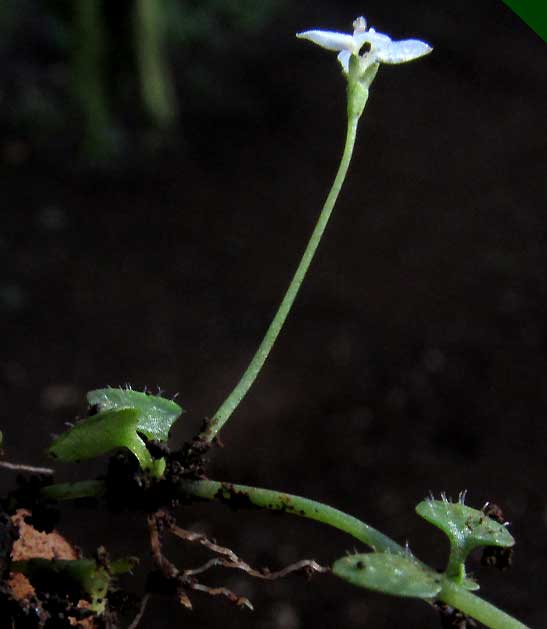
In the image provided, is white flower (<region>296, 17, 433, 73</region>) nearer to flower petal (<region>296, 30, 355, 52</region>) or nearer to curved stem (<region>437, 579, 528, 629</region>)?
flower petal (<region>296, 30, 355, 52</region>)

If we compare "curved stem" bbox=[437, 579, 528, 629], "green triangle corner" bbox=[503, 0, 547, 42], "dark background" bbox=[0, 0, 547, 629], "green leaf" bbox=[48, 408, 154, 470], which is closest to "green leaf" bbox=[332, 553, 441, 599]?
"curved stem" bbox=[437, 579, 528, 629]

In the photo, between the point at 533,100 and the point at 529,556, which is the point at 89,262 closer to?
the point at 529,556

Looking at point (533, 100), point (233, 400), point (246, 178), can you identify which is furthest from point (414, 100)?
point (233, 400)

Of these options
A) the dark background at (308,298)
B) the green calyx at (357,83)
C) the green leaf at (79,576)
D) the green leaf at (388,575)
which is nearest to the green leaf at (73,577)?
the green leaf at (79,576)

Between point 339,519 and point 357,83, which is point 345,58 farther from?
point 339,519

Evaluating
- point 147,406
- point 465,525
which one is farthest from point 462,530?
point 147,406
